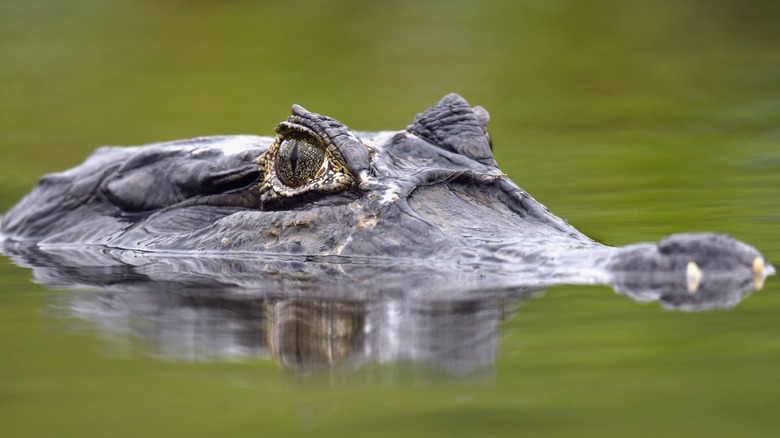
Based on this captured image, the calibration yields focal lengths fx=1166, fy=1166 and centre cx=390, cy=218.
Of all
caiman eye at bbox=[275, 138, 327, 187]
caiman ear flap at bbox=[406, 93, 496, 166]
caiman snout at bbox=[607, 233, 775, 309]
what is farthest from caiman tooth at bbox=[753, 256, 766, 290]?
caiman eye at bbox=[275, 138, 327, 187]

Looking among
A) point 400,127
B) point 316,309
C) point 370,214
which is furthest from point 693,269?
point 400,127

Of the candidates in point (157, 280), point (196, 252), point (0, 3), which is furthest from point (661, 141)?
point (0, 3)

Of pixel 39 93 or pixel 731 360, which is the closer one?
pixel 731 360

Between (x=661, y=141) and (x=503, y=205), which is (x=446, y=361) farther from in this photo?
(x=661, y=141)

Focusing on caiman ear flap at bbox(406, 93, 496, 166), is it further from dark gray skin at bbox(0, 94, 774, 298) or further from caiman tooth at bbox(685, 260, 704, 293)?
caiman tooth at bbox(685, 260, 704, 293)

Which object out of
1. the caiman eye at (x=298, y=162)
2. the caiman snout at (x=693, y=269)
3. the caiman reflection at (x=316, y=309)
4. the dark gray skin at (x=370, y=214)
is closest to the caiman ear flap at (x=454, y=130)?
the dark gray skin at (x=370, y=214)

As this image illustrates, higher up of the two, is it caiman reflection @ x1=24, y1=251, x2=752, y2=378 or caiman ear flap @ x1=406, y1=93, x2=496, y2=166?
caiman ear flap @ x1=406, y1=93, x2=496, y2=166

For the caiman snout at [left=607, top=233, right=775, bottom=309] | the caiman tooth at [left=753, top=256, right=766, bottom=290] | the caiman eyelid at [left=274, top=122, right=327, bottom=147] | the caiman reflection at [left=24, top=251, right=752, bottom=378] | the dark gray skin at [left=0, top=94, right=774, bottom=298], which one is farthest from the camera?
the caiman eyelid at [left=274, top=122, right=327, bottom=147]
